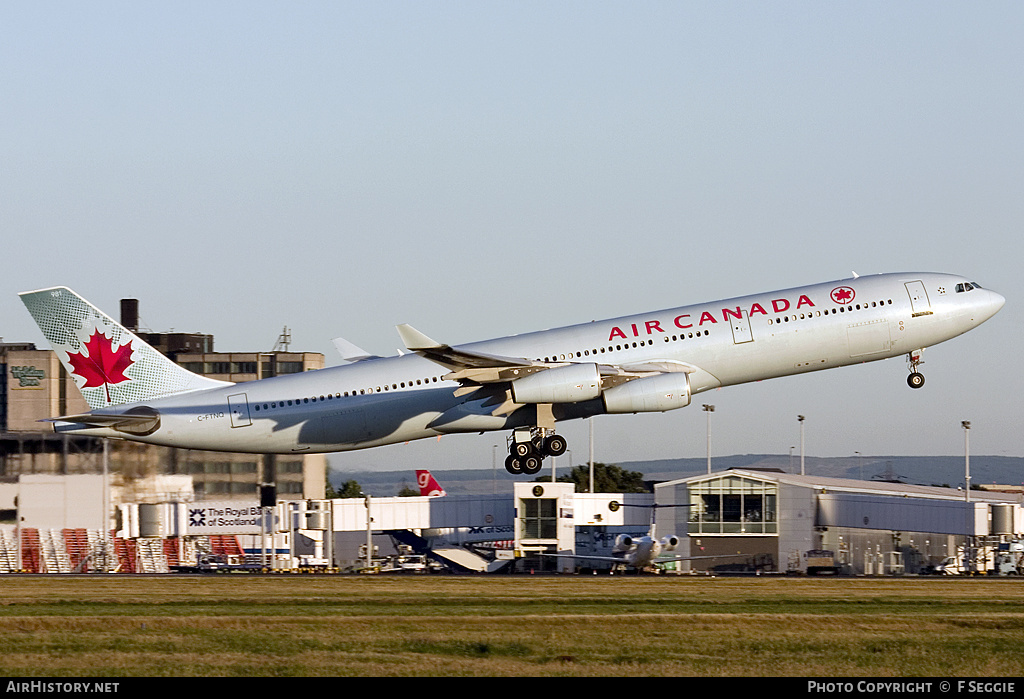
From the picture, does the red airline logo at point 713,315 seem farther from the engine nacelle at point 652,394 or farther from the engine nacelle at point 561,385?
the engine nacelle at point 561,385

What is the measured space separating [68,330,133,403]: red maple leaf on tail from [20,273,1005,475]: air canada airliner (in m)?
0.05

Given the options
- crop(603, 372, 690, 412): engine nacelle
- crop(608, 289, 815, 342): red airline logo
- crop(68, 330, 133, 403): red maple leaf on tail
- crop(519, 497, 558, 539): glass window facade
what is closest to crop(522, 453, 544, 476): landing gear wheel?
crop(603, 372, 690, 412): engine nacelle

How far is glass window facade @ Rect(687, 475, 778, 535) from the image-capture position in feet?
266

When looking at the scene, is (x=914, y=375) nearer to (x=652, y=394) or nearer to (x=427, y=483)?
(x=652, y=394)

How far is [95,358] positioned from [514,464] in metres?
16.2

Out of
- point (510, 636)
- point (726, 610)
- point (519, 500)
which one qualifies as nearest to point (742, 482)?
point (519, 500)

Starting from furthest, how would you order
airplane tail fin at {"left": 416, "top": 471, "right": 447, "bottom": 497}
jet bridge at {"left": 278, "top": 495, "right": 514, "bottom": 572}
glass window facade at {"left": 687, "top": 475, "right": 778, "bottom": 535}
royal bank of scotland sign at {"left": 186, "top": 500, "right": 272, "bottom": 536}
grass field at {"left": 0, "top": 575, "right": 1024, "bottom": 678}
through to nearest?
airplane tail fin at {"left": 416, "top": 471, "right": 447, "bottom": 497} < jet bridge at {"left": 278, "top": 495, "right": 514, "bottom": 572} < glass window facade at {"left": 687, "top": 475, "right": 778, "bottom": 535} < royal bank of scotland sign at {"left": 186, "top": 500, "right": 272, "bottom": 536} < grass field at {"left": 0, "top": 575, "right": 1024, "bottom": 678}

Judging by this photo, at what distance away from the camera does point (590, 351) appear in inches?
1829

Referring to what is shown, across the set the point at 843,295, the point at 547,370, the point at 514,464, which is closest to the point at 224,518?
the point at 514,464

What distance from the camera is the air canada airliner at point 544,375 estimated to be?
45.8 m

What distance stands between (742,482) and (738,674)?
57569 millimetres

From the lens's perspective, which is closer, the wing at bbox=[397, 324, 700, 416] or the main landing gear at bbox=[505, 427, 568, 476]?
the wing at bbox=[397, 324, 700, 416]

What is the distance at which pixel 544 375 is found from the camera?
4569cm

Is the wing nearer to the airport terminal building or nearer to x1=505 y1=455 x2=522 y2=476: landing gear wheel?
x1=505 y1=455 x2=522 y2=476: landing gear wheel
